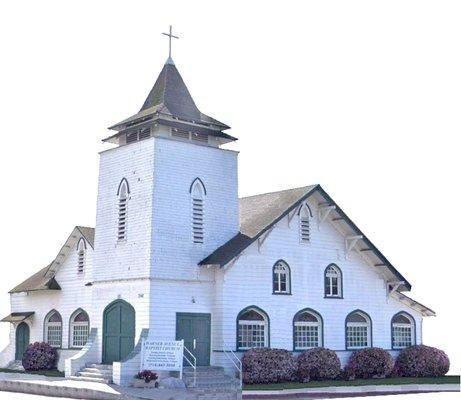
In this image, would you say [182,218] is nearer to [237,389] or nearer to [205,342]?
[205,342]

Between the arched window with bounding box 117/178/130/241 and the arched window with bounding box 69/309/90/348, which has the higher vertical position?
the arched window with bounding box 117/178/130/241

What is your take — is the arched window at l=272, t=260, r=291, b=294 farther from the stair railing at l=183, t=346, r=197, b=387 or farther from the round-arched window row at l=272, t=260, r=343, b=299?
the stair railing at l=183, t=346, r=197, b=387

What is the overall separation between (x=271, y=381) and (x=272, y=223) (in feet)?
19.7

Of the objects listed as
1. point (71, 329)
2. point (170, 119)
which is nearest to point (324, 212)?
point (170, 119)

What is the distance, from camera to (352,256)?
3650cm

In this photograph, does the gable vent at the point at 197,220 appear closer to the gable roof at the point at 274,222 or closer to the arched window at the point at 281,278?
the gable roof at the point at 274,222

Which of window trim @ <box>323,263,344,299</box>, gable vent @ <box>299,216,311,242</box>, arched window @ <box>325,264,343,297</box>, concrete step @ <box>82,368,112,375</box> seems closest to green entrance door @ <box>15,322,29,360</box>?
concrete step @ <box>82,368,112,375</box>

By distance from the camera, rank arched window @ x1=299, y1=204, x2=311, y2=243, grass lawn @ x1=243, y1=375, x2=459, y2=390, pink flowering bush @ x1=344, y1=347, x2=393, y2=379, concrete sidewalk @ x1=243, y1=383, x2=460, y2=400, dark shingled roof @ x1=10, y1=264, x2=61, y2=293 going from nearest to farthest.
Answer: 1. concrete sidewalk @ x1=243, y1=383, x2=460, y2=400
2. grass lawn @ x1=243, y1=375, x2=459, y2=390
3. pink flowering bush @ x1=344, y1=347, x2=393, y2=379
4. arched window @ x1=299, y1=204, x2=311, y2=243
5. dark shingled roof @ x1=10, y1=264, x2=61, y2=293

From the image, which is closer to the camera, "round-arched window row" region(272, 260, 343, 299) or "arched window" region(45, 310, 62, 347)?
"round-arched window row" region(272, 260, 343, 299)

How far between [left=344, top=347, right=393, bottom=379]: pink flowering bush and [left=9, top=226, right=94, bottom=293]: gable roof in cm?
1199

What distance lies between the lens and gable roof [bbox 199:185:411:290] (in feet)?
107

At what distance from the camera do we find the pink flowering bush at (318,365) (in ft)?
106

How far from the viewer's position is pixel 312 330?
34781 millimetres

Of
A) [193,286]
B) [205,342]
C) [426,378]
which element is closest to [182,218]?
[193,286]
